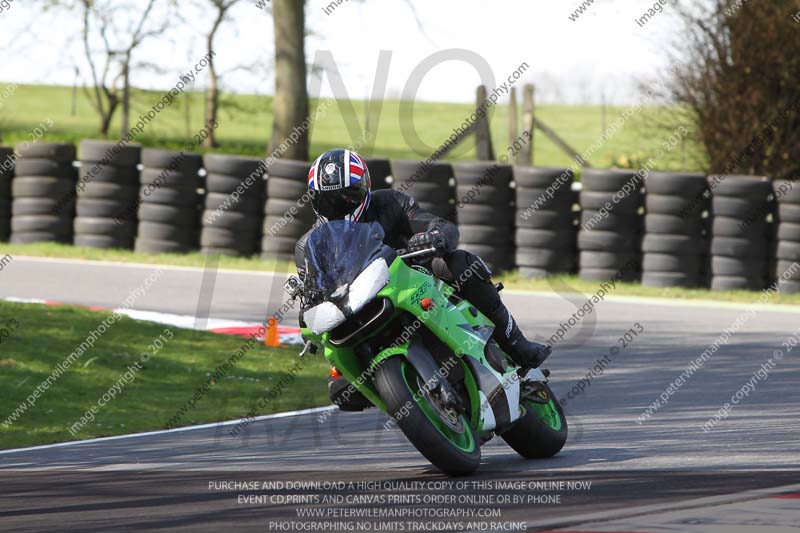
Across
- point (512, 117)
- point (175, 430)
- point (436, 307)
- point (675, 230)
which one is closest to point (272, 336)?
point (175, 430)

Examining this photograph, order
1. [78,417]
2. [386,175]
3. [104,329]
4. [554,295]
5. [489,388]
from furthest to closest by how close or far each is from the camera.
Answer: [386,175] < [554,295] < [104,329] < [78,417] < [489,388]

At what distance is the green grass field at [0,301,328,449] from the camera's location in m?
9.36

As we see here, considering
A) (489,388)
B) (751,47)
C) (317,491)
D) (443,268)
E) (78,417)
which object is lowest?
(78,417)

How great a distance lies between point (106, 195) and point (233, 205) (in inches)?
75.4

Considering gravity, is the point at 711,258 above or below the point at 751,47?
below

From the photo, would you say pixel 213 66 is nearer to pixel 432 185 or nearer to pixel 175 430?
pixel 432 185

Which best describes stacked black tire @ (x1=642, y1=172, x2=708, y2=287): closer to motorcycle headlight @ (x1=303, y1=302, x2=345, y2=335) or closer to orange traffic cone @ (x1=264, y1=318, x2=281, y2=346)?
orange traffic cone @ (x1=264, y1=318, x2=281, y2=346)

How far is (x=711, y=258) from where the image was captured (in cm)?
1587

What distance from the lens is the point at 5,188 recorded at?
1848cm

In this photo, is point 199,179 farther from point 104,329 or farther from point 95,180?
point 104,329

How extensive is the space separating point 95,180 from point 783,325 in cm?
979

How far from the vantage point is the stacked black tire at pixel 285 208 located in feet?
56.6

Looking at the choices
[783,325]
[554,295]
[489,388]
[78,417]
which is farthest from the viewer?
[554,295]

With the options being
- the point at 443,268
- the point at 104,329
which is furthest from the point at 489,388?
the point at 104,329
